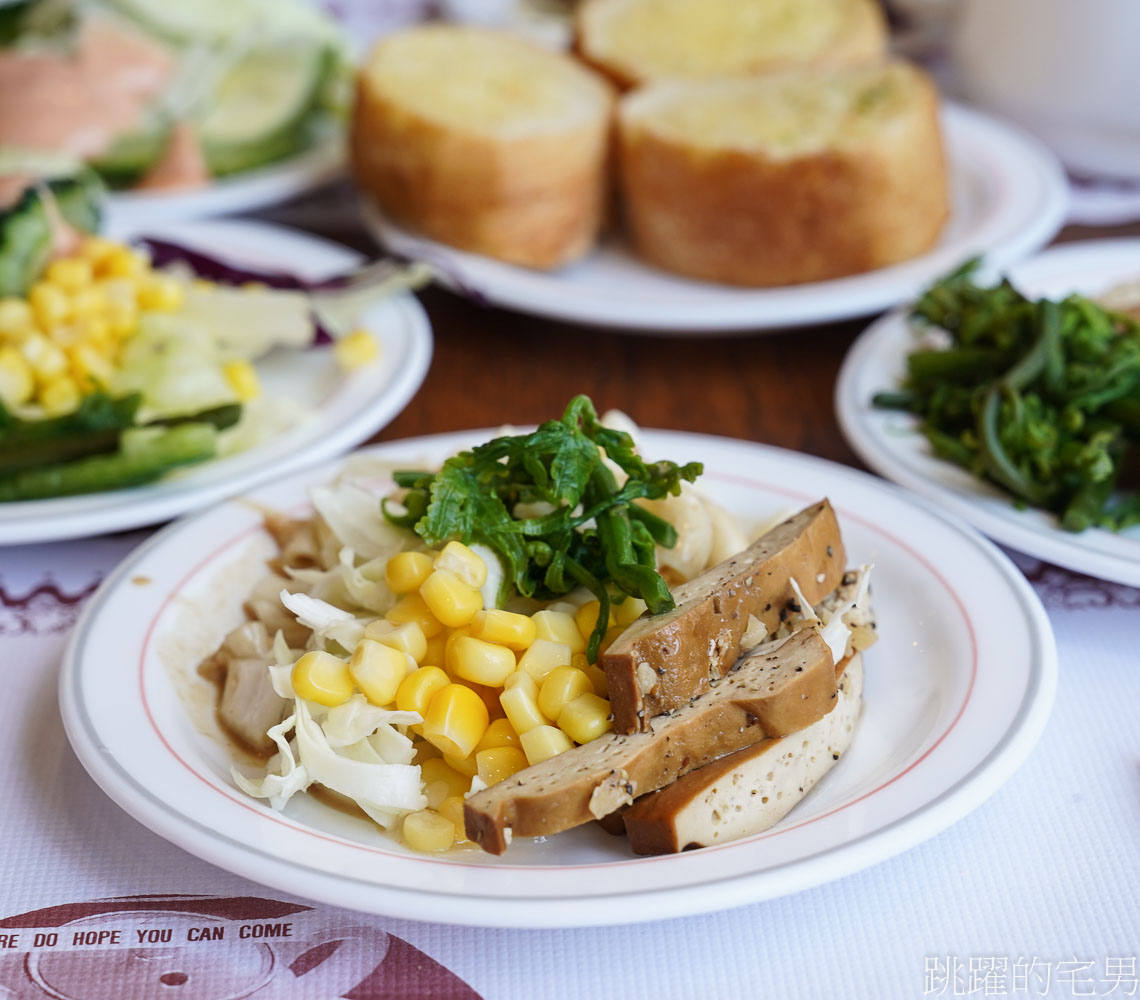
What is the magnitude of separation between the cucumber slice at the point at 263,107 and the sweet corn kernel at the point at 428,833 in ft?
10.4

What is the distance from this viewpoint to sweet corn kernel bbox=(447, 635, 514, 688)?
5.80 ft

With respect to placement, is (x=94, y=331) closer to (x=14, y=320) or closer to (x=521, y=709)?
(x=14, y=320)

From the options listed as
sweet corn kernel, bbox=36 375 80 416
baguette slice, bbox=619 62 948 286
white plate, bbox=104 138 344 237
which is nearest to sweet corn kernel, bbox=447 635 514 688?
sweet corn kernel, bbox=36 375 80 416

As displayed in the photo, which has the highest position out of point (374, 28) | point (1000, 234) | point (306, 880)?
point (306, 880)

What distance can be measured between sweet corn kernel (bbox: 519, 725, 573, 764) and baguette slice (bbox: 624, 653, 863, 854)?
0.46 feet

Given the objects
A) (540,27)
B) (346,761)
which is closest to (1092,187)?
(540,27)

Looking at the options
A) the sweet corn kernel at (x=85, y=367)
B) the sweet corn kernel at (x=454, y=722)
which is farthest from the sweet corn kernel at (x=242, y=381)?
the sweet corn kernel at (x=454, y=722)

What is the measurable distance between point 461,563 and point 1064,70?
3.37m

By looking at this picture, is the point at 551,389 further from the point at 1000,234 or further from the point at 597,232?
the point at 1000,234

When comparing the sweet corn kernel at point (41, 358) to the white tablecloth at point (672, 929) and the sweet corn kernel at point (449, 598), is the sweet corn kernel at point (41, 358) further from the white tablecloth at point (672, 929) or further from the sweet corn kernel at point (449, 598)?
the sweet corn kernel at point (449, 598)

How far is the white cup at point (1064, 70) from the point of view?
3.94 m

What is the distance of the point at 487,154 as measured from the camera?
355cm

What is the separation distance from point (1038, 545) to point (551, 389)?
1438 millimetres

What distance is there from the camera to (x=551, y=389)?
322cm
